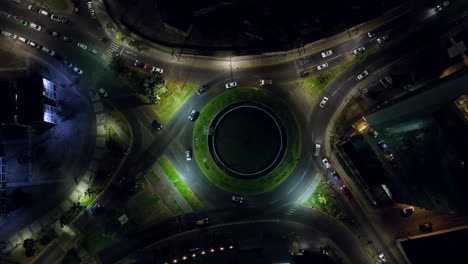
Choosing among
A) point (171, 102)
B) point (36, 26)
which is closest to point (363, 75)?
point (171, 102)

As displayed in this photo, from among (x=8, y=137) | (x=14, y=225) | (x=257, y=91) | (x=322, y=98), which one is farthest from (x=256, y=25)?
(x=14, y=225)

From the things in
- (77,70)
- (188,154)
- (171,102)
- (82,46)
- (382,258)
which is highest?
(82,46)

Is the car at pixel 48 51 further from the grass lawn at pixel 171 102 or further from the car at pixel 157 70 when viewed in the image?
the grass lawn at pixel 171 102

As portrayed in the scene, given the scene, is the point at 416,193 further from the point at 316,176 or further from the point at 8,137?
the point at 8,137

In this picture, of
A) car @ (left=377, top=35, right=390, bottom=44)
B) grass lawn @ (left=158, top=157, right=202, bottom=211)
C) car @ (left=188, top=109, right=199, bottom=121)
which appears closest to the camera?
grass lawn @ (left=158, top=157, right=202, bottom=211)

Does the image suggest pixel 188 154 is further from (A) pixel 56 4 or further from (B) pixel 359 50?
(A) pixel 56 4

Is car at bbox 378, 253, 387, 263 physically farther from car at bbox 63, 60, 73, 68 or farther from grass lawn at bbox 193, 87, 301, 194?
car at bbox 63, 60, 73, 68

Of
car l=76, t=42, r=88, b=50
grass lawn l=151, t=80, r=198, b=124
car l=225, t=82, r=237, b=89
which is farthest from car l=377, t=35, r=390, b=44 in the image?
car l=76, t=42, r=88, b=50
